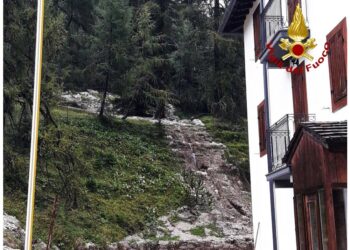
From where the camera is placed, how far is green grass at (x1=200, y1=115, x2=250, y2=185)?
2850 centimetres

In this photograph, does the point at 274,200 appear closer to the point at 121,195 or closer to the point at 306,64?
the point at 306,64

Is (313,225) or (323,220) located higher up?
(323,220)

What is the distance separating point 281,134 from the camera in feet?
42.1

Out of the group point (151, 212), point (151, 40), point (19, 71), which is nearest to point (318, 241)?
point (19, 71)

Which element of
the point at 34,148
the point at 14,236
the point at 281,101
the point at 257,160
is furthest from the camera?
the point at 14,236

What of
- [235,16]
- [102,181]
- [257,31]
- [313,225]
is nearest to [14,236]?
[102,181]

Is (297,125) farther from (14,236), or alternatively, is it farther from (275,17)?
(14,236)

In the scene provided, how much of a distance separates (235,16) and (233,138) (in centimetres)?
1361

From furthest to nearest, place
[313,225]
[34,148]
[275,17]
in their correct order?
[275,17] → [313,225] → [34,148]

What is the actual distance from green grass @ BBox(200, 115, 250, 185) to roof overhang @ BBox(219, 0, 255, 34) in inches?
401

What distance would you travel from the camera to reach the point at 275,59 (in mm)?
13125

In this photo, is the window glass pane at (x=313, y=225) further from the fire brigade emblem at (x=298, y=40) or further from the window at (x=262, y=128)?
the window at (x=262, y=128)

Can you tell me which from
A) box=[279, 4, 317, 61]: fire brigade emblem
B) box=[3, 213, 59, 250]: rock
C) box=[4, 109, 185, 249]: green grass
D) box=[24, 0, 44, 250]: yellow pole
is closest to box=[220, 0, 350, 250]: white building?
box=[279, 4, 317, 61]: fire brigade emblem

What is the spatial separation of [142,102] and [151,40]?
137 inches
